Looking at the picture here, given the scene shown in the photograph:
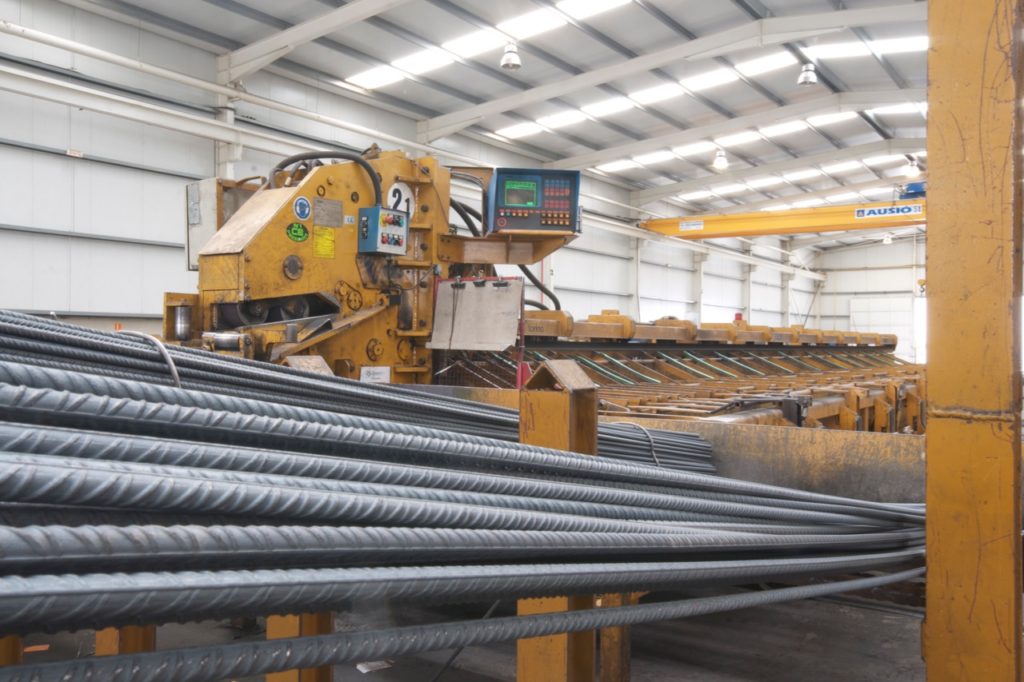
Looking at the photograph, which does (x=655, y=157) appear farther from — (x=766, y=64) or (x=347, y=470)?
(x=347, y=470)

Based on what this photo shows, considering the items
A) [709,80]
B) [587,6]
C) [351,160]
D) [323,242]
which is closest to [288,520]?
[323,242]

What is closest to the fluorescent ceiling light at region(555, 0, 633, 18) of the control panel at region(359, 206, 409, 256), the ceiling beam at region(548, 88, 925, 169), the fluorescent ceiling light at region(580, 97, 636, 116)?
the fluorescent ceiling light at region(580, 97, 636, 116)

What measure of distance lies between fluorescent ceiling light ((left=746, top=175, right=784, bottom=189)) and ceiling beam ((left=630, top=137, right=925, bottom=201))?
3.97 feet

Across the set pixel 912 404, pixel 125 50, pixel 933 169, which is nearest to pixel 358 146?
pixel 125 50

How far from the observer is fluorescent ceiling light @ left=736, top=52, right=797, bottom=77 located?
35.4ft

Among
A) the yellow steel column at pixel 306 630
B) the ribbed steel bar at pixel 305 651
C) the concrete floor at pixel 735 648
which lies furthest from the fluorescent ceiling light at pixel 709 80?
the ribbed steel bar at pixel 305 651

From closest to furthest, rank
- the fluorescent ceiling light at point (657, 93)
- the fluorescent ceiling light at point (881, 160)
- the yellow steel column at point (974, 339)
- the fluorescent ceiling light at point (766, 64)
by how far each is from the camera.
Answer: the yellow steel column at point (974, 339) → the fluorescent ceiling light at point (766, 64) → the fluorescent ceiling light at point (657, 93) → the fluorescent ceiling light at point (881, 160)

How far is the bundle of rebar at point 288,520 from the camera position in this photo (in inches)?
30.6

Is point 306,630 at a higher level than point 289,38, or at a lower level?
lower

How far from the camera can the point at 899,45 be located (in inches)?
405

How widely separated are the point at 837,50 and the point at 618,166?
5314 mm

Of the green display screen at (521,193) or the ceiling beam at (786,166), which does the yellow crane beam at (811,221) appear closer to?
the ceiling beam at (786,166)

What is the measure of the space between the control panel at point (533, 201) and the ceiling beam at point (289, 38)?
348 centimetres

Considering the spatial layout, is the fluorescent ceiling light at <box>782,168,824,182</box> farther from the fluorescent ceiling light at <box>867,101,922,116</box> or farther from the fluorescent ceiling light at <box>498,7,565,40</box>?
the fluorescent ceiling light at <box>498,7,565,40</box>
